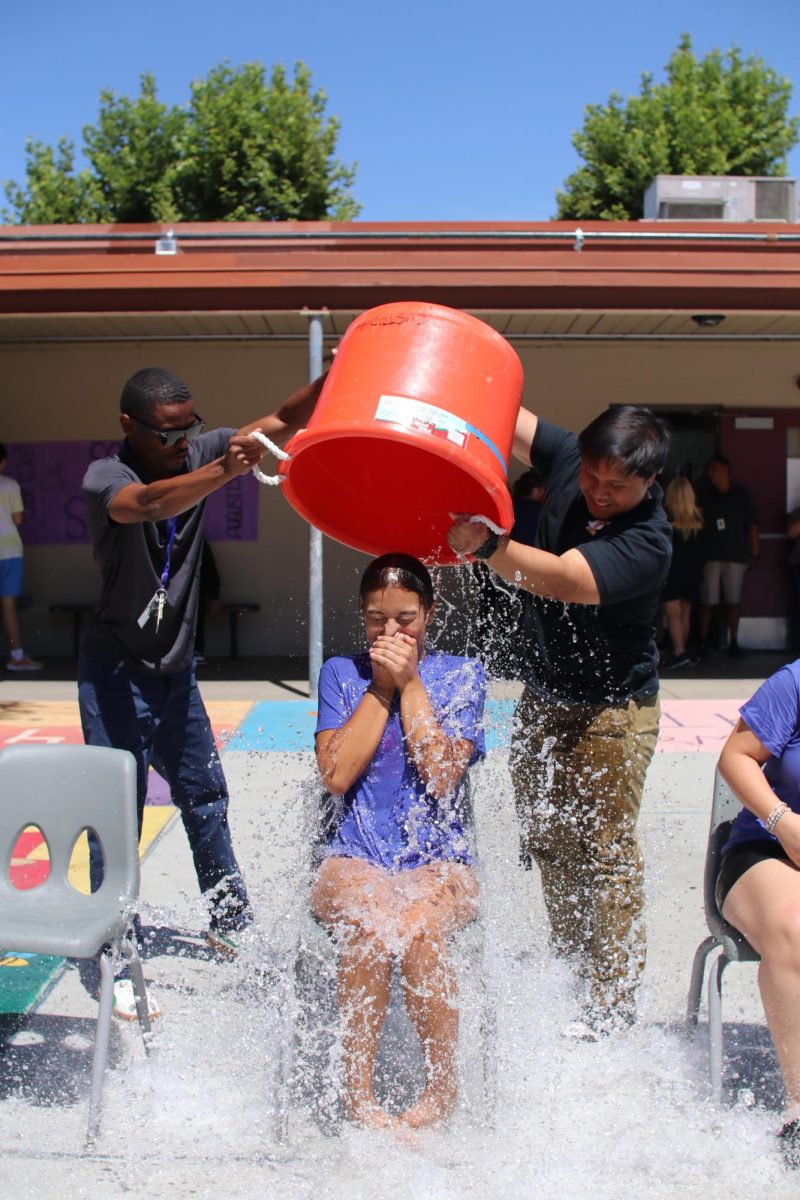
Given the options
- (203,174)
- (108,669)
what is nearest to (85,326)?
(108,669)

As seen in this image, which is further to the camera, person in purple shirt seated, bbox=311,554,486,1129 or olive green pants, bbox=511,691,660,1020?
olive green pants, bbox=511,691,660,1020

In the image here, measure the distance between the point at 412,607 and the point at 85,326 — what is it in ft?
25.0

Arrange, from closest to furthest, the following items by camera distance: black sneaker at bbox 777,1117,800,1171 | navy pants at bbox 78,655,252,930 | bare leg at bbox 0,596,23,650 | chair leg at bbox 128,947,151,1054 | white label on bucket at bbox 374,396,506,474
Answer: white label on bucket at bbox 374,396,506,474 → black sneaker at bbox 777,1117,800,1171 → chair leg at bbox 128,947,151,1054 → navy pants at bbox 78,655,252,930 → bare leg at bbox 0,596,23,650

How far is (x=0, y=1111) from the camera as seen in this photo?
2641mm

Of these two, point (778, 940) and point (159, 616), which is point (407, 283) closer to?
point (159, 616)

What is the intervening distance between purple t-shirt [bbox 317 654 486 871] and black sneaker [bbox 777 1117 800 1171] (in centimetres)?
95

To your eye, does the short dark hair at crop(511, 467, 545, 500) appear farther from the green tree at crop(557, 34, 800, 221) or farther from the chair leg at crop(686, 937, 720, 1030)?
the green tree at crop(557, 34, 800, 221)

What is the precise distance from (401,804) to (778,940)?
966 mm

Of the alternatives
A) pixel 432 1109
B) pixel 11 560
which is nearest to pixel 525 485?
pixel 11 560

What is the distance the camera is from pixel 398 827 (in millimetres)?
2781

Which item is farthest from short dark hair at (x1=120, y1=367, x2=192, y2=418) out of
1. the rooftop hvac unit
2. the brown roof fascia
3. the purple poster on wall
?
the rooftop hvac unit

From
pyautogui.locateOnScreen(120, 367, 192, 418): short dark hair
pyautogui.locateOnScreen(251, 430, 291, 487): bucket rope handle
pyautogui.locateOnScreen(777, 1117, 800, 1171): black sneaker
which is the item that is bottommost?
pyautogui.locateOnScreen(777, 1117, 800, 1171): black sneaker

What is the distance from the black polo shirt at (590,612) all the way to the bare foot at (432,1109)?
105 centimetres

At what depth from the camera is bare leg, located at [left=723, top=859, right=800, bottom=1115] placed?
2.41 m
